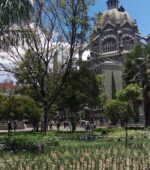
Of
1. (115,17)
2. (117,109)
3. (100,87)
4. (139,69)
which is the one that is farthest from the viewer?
(115,17)

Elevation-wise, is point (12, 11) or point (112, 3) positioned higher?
point (112, 3)

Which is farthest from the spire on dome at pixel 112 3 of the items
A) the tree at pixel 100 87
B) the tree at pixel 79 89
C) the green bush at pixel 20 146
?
the green bush at pixel 20 146

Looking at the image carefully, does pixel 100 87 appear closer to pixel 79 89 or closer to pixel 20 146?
pixel 79 89

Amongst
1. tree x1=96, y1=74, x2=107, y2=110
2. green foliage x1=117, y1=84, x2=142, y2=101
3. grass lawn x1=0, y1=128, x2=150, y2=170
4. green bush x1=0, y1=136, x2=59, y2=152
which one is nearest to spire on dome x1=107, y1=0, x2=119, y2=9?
tree x1=96, y1=74, x2=107, y2=110

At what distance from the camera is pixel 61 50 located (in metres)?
33.9

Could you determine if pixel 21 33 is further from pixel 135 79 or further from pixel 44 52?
pixel 135 79

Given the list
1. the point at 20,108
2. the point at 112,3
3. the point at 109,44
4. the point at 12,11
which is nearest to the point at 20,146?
the point at 12,11

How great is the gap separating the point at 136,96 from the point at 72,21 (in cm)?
2030

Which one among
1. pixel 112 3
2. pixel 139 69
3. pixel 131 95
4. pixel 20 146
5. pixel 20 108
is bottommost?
pixel 20 146

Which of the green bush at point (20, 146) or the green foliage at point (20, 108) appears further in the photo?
the green foliage at point (20, 108)

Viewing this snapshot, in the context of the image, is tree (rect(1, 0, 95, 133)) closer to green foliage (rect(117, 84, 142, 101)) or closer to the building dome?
green foliage (rect(117, 84, 142, 101))

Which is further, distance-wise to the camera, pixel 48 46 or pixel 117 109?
pixel 117 109

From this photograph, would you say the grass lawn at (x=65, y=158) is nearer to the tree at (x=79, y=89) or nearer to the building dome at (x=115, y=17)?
the tree at (x=79, y=89)

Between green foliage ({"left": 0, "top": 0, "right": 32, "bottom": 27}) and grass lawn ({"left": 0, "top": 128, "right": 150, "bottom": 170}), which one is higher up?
green foliage ({"left": 0, "top": 0, "right": 32, "bottom": 27})
